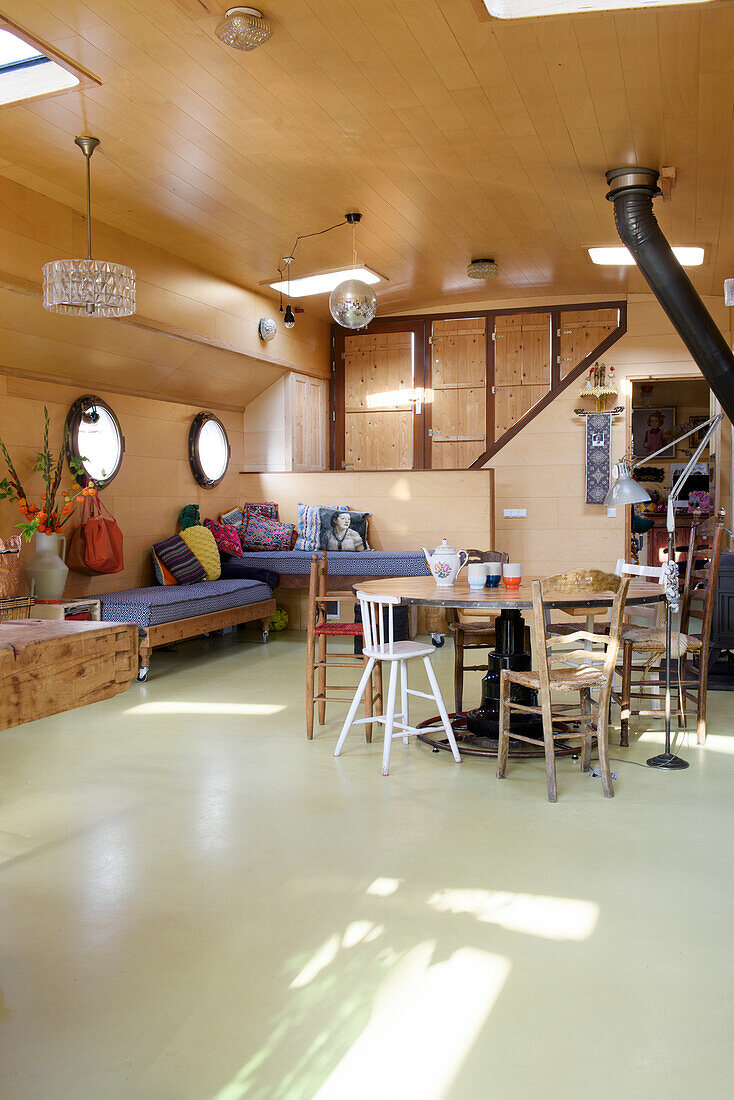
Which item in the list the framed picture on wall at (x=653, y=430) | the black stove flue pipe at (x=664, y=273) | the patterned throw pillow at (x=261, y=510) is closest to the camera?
the black stove flue pipe at (x=664, y=273)

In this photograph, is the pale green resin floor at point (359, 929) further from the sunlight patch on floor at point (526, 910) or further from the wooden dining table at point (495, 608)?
the wooden dining table at point (495, 608)

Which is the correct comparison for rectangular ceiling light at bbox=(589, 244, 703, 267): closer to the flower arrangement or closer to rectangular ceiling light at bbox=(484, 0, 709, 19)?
rectangular ceiling light at bbox=(484, 0, 709, 19)

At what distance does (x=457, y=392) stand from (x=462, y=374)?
202 millimetres

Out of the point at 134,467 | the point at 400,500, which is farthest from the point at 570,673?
the point at 400,500

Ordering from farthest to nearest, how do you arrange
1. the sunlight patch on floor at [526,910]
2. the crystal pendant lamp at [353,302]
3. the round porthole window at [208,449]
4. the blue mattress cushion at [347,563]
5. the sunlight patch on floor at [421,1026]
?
the round porthole window at [208,449] < the blue mattress cushion at [347,563] < the crystal pendant lamp at [353,302] < the sunlight patch on floor at [526,910] < the sunlight patch on floor at [421,1026]

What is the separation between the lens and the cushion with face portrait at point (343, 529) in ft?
27.6

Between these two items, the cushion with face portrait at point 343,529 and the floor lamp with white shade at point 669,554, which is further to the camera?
the cushion with face portrait at point 343,529

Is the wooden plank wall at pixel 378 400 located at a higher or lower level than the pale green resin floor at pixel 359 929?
higher

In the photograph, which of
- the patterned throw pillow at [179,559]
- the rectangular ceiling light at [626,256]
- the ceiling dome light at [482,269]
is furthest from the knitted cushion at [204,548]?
the rectangular ceiling light at [626,256]

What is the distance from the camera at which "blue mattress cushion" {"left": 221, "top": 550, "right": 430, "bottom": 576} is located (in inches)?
315

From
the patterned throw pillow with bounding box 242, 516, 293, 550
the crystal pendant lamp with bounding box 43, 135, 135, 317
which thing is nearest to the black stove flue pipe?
the crystal pendant lamp with bounding box 43, 135, 135, 317

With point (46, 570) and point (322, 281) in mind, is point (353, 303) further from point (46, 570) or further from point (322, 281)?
point (46, 570)

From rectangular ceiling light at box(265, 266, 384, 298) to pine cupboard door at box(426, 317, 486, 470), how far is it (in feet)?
5.76

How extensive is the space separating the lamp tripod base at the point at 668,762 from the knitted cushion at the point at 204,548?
448cm
